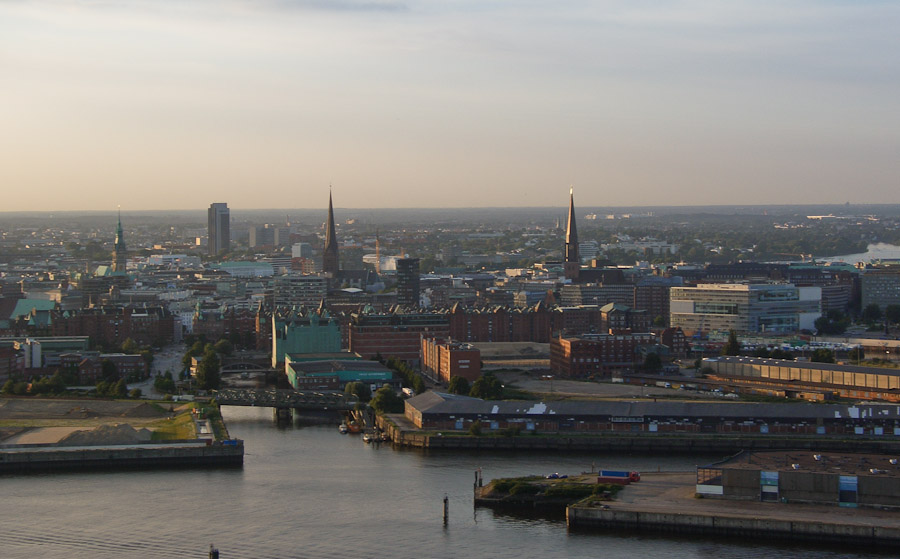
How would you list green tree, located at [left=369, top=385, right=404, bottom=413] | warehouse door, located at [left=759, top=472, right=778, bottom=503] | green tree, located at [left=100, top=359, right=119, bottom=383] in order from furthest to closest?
1. green tree, located at [left=100, top=359, right=119, bottom=383]
2. green tree, located at [left=369, top=385, right=404, bottom=413]
3. warehouse door, located at [left=759, top=472, right=778, bottom=503]

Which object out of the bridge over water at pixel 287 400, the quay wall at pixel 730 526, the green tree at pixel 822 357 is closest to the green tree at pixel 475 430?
the bridge over water at pixel 287 400

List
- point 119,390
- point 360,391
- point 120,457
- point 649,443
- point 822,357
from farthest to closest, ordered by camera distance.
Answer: point 822,357 → point 119,390 → point 360,391 → point 649,443 → point 120,457

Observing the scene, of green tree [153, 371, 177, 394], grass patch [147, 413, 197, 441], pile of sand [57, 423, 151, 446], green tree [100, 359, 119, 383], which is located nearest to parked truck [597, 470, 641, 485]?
grass patch [147, 413, 197, 441]

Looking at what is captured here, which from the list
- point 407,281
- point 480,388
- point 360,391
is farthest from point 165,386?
point 407,281

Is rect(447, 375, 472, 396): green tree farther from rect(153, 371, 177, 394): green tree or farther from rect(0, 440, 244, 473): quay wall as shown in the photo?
rect(0, 440, 244, 473): quay wall

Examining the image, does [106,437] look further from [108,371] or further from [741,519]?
[741,519]

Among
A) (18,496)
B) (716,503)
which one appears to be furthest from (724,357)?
(18,496)
